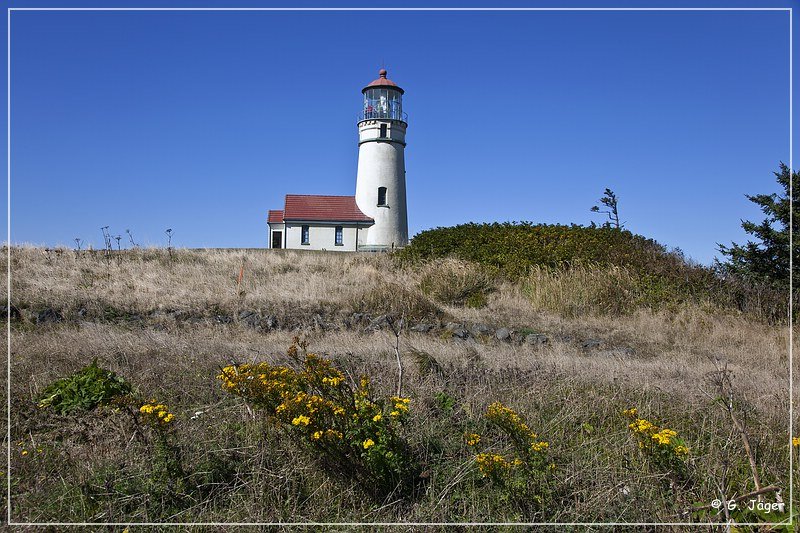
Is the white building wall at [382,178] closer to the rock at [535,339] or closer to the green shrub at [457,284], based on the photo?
the green shrub at [457,284]

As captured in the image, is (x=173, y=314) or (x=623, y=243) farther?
(x=623, y=243)

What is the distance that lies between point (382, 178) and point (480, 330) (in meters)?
25.6

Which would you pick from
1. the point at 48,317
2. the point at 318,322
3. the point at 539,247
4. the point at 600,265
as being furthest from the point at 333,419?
the point at 539,247

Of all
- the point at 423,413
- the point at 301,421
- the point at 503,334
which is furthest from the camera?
the point at 503,334

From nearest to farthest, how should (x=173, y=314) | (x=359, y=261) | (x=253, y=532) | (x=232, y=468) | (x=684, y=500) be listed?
(x=253, y=532)
(x=684, y=500)
(x=232, y=468)
(x=173, y=314)
(x=359, y=261)

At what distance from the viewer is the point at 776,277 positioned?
16.0 metres

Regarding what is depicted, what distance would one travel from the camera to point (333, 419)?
3.51m

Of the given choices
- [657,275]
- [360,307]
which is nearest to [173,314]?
[360,307]

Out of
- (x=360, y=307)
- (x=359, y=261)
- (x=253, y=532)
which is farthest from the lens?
(x=359, y=261)

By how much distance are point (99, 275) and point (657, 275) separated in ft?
40.0

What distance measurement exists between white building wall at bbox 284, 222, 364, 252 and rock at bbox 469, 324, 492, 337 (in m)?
24.9

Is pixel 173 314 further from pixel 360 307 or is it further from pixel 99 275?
pixel 99 275

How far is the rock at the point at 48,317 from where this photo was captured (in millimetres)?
9719

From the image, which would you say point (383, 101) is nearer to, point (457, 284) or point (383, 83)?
point (383, 83)
